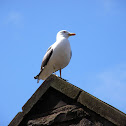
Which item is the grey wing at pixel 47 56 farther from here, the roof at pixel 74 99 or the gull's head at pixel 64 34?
the roof at pixel 74 99

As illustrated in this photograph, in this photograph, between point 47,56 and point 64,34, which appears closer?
point 47,56

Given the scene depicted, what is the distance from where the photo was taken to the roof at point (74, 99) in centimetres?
474

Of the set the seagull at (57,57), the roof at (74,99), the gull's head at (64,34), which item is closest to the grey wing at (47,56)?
the seagull at (57,57)

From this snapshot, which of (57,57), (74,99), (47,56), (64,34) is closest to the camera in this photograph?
(74,99)

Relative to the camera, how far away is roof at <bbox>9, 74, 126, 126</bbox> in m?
4.74

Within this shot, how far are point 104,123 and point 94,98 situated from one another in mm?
463

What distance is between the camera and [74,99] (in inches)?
210

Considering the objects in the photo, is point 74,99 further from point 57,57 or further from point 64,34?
point 64,34

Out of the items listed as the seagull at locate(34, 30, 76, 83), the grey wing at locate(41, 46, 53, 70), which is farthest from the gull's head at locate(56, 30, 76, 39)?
the grey wing at locate(41, 46, 53, 70)

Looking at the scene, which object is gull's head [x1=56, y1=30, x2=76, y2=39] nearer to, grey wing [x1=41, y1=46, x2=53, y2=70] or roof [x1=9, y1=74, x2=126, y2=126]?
grey wing [x1=41, y1=46, x2=53, y2=70]

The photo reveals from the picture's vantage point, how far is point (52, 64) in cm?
817

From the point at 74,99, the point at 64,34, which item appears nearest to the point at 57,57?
the point at 64,34

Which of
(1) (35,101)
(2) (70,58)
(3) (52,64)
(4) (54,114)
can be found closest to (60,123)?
(4) (54,114)

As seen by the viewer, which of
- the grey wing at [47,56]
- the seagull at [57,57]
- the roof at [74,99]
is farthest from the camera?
the grey wing at [47,56]
